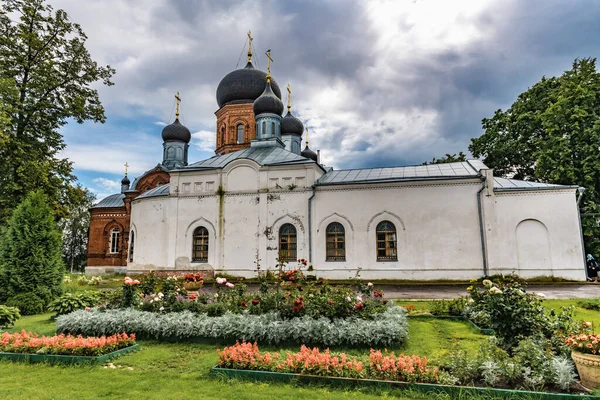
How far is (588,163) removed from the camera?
17547mm

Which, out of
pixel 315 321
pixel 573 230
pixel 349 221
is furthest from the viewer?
pixel 349 221

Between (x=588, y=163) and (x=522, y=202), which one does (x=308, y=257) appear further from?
(x=588, y=163)

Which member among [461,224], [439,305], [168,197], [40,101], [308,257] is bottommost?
[439,305]

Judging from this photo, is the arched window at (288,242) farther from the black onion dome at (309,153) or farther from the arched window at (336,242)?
the black onion dome at (309,153)

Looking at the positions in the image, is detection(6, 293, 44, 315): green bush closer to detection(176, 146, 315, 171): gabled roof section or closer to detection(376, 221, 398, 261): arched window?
detection(176, 146, 315, 171): gabled roof section

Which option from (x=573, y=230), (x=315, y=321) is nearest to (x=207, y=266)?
(x=315, y=321)

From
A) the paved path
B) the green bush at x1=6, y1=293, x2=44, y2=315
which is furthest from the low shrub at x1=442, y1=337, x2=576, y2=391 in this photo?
the green bush at x1=6, y1=293, x2=44, y2=315

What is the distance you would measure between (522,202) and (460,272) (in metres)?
3.83

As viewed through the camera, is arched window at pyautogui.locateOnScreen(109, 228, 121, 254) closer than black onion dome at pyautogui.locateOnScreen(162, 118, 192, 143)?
Yes

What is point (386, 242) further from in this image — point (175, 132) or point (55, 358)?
point (175, 132)

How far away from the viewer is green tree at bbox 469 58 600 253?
17.5m

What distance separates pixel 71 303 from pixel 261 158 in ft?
38.5

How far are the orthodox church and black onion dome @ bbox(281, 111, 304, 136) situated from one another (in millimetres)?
2601

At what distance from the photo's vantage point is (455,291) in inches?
507
